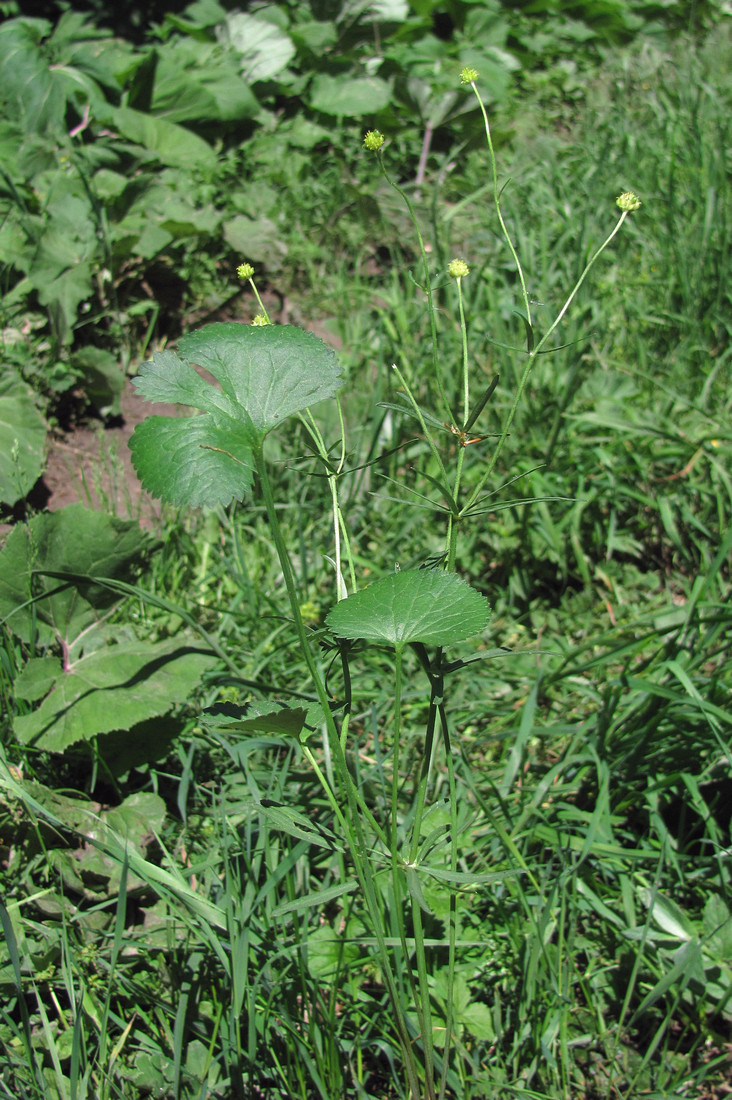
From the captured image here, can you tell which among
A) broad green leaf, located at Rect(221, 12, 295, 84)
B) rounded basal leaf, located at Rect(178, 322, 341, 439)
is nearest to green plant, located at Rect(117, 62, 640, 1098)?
rounded basal leaf, located at Rect(178, 322, 341, 439)

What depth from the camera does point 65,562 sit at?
1740mm

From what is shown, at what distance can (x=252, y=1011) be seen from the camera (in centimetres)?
130

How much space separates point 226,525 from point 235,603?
0.31 metres

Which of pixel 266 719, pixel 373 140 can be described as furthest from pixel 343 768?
pixel 373 140

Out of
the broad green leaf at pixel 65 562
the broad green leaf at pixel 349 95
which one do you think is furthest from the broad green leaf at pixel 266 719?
the broad green leaf at pixel 349 95

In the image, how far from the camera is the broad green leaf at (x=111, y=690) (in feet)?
5.16

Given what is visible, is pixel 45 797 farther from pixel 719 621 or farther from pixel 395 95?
pixel 395 95

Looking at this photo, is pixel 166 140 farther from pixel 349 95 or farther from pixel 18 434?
pixel 18 434

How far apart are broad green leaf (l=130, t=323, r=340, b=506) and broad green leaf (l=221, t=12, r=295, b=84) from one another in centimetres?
340

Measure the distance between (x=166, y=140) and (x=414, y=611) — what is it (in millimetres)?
2984

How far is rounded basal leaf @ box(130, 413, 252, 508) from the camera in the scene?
91 centimetres

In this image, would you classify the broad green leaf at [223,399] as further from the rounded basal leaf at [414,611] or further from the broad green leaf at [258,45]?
the broad green leaf at [258,45]

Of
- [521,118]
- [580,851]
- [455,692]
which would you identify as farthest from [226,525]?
[521,118]

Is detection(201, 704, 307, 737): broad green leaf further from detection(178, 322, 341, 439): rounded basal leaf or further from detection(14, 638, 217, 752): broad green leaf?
detection(14, 638, 217, 752): broad green leaf
